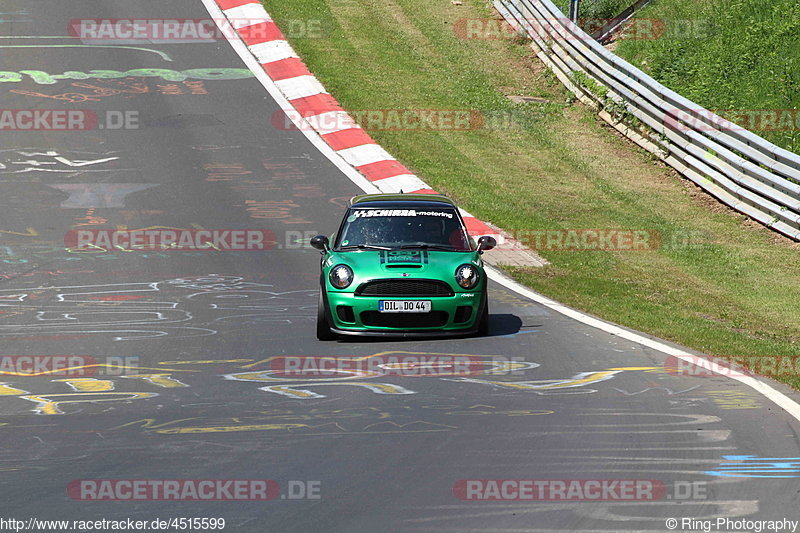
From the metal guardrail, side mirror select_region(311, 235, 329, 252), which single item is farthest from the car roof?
the metal guardrail

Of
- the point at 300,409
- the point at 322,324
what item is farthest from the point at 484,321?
the point at 300,409

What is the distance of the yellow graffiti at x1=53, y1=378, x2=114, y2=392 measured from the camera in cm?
897

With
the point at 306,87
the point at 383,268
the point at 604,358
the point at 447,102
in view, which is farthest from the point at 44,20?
the point at 604,358

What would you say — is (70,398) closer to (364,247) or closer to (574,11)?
(364,247)

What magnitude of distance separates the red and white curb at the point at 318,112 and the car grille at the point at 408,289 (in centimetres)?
475

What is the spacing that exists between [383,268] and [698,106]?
1085cm

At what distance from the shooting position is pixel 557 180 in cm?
1983

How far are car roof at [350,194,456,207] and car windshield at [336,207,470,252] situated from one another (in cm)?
10

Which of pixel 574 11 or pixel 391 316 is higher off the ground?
pixel 574 11

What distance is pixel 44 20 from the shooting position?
27000 millimetres

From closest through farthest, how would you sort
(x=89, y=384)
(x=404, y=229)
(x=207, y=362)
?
1. (x=89, y=384)
2. (x=207, y=362)
3. (x=404, y=229)

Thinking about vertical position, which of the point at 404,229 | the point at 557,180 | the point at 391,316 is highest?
the point at 557,180

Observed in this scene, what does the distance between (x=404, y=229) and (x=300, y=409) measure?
13.8ft

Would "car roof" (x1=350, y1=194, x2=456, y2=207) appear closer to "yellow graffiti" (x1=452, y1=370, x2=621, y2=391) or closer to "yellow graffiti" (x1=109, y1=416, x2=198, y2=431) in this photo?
"yellow graffiti" (x1=452, y1=370, x2=621, y2=391)
